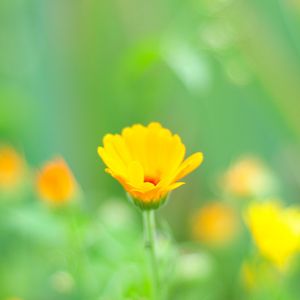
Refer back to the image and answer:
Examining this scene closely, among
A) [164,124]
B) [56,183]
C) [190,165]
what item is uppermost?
[164,124]

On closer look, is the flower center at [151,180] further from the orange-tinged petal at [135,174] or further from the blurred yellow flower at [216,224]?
the blurred yellow flower at [216,224]

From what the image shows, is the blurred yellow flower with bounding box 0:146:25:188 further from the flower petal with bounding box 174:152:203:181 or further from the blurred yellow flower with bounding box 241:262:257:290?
the flower petal with bounding box 174:152:203:181

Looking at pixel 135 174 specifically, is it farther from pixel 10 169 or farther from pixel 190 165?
pixel 10 169

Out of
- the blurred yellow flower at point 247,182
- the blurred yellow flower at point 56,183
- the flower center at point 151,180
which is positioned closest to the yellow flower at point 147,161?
the flower center at point 151,180

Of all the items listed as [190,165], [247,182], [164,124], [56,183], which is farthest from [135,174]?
[164,124]

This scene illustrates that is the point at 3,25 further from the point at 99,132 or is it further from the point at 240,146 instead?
the point at 240,146

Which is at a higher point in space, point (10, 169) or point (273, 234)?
A: point (10, 169)

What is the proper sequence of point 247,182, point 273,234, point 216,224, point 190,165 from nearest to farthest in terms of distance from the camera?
point 190,165, point 273,234, point 247,182, point 216,224
